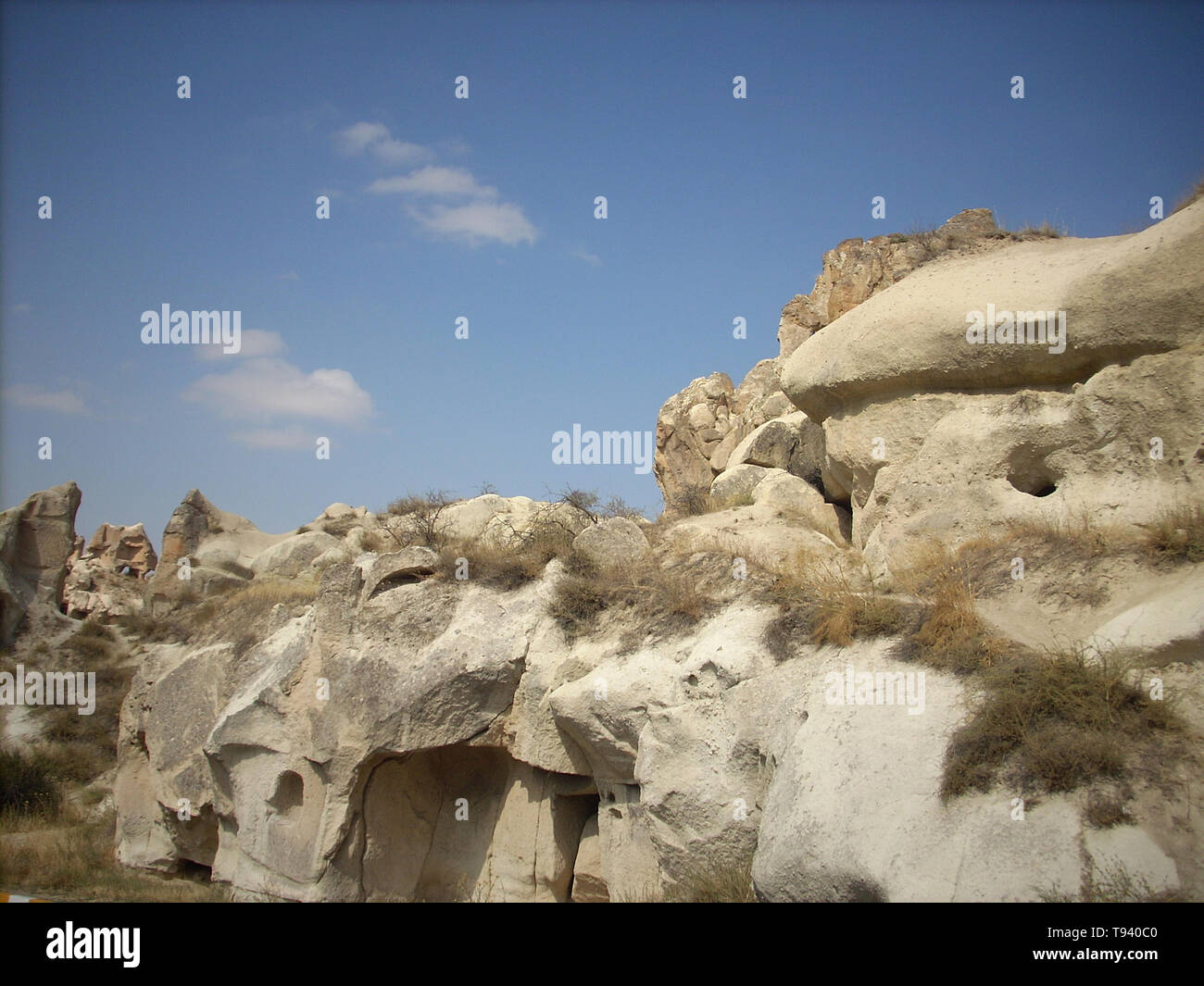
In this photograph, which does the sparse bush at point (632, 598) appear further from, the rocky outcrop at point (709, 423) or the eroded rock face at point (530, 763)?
the rocky outcrop at point (709, 423)

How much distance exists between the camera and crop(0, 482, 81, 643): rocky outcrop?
2083 centimetres

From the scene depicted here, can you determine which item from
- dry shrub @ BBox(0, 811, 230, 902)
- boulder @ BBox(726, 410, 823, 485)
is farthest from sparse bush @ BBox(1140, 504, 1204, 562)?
dry shrub @ BBox(0, 811, 230, 902)

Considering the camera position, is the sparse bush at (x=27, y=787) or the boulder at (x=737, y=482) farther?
the sparse bush at (x=27, y=787)

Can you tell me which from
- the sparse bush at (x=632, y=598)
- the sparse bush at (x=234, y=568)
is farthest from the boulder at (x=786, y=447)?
the sparse bush at (x=234, y=568)

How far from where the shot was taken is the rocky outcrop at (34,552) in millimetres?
20828

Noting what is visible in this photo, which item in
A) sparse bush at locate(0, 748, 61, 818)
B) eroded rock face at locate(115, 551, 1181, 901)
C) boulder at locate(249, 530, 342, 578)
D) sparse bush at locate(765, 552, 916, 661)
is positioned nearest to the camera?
eroded rock face at locate(115, 551, 1181, 901)

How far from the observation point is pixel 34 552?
2212 cm

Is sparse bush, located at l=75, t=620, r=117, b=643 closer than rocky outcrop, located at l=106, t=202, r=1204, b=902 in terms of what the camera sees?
No

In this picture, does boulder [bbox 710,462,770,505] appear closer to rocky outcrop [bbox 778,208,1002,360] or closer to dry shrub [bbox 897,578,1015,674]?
rocky outcrop [bbox 778,208,1002,360]

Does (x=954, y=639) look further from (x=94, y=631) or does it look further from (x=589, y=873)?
→ (x=94, y=631)

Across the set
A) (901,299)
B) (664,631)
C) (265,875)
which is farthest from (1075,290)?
(265,875)
